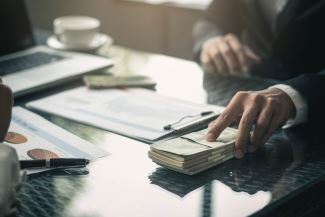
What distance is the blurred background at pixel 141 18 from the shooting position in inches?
96.7

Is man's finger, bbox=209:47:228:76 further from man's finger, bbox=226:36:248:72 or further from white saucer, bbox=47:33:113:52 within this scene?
white saucer, bbox=47:33:113:52

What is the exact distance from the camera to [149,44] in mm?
2654

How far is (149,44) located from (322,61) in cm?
125

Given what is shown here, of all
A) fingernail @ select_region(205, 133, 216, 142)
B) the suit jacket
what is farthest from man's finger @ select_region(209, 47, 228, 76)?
fingernail @ select_region(205, 133, 216, 142)

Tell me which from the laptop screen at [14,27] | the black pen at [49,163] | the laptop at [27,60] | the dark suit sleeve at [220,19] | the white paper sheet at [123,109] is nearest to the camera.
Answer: the black pen at [49,163]

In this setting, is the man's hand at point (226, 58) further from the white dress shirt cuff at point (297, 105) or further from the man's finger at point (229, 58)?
the white dress shirt cuff at point (297, 105)

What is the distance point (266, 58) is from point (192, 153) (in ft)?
2.95

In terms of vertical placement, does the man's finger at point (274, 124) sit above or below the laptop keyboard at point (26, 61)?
below

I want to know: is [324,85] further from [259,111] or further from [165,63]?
[165,63]

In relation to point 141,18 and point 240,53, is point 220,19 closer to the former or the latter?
point 240,53

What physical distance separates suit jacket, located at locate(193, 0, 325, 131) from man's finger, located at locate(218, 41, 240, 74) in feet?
0.44

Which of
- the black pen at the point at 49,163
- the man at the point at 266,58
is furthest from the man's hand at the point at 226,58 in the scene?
the black pen at the point at 49,163

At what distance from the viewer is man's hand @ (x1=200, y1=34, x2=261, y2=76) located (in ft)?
4.79

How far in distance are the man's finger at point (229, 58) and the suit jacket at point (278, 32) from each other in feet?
0.44
